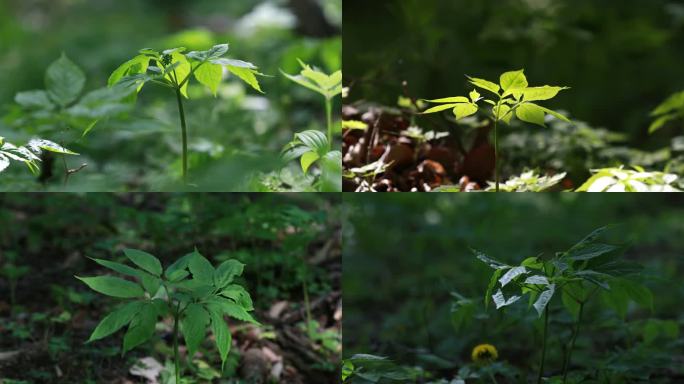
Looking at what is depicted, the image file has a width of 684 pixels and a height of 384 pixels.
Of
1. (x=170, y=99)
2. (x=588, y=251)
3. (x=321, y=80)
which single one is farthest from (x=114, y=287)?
(x=170, y=99)

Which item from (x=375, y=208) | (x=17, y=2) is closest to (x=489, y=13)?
(x=375, y=208)

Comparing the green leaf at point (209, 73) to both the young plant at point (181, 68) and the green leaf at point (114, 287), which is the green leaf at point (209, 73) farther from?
the green leaf at point (114, 287)

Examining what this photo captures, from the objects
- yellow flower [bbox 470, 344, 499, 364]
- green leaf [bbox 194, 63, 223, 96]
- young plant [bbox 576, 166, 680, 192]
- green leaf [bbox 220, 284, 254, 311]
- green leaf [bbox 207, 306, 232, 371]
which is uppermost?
green leaf [bbox 194, 63, 223, 96]

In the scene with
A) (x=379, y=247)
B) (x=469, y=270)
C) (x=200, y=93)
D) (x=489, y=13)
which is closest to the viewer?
(x=469, y=270)

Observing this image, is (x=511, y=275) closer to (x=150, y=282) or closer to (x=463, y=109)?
(x=463, y=109)

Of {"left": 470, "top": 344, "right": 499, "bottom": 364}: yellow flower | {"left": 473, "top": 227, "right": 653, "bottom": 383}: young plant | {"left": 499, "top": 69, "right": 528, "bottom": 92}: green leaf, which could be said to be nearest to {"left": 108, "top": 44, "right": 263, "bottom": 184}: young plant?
{"left": 499, "top": 69, "right": 528, "bottom": 92}: green leaf

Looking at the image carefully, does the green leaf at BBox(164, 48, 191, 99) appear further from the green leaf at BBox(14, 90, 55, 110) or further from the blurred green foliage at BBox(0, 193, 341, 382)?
the green leaf at BBox(14, 90, 55, 110)

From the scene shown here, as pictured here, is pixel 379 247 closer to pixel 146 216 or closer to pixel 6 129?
pixel 146 216
